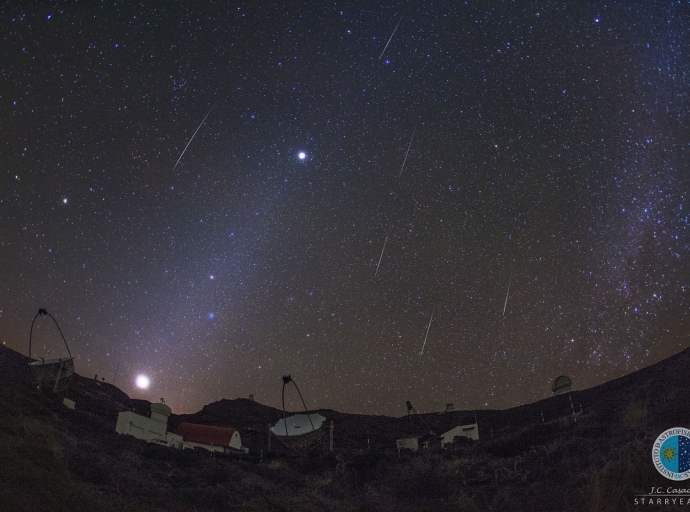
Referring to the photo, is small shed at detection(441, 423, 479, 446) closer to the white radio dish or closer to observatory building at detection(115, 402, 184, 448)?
the white radio dish

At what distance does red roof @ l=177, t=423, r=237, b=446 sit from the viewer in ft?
138

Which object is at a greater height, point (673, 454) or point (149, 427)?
point (149, 427)

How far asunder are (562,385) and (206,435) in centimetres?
3554

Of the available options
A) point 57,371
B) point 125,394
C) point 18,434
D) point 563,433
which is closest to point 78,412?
point 57,371

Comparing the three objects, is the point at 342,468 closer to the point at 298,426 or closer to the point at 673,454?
the point at 298,426

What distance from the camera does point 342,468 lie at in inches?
1261

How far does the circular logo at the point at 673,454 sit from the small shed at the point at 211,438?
34864mm

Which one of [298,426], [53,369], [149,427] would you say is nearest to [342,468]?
[149,427]

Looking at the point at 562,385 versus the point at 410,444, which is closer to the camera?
the point at 410,444

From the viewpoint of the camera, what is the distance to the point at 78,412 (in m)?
35.0

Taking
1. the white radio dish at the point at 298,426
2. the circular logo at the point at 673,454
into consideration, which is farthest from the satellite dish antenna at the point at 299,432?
the circular logo at the point at 673,454

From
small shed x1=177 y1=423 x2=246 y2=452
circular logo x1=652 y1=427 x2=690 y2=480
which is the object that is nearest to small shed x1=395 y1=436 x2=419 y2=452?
small shed x1=177 y1=423 x2=246 y2=452

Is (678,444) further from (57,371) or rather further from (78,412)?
(57,371)

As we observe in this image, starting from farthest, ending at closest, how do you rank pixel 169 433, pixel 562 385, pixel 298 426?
pixel 298 426
pixel 562 385
pixel 169 433
